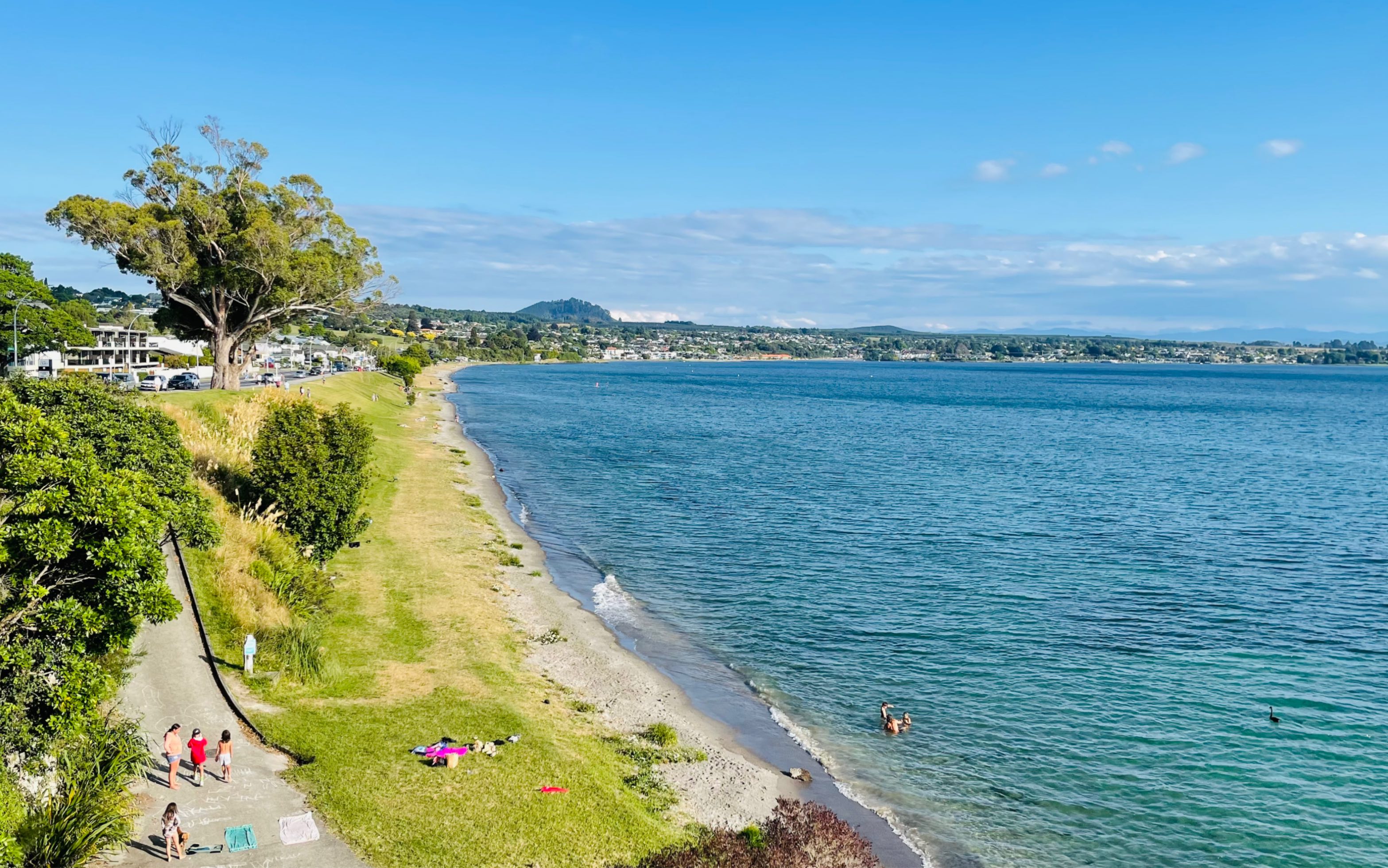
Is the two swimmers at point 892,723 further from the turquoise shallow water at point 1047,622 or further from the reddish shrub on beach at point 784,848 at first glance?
the reddish shrub on beach at point 784,848

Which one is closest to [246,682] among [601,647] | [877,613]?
[601,647]

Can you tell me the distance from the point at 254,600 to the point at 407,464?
40.0 metres

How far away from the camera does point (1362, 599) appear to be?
134 ft

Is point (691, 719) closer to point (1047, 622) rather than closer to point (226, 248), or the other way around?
point (1047, 622)

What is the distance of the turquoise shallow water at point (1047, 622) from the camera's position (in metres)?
23.4

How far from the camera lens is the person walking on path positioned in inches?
771

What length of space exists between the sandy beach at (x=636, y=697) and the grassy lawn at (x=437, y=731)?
945mm

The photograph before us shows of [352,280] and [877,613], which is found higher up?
[352,280]

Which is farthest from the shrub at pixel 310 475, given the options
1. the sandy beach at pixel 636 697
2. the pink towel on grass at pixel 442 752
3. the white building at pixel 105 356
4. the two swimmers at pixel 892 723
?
the white building at pixel 105 356

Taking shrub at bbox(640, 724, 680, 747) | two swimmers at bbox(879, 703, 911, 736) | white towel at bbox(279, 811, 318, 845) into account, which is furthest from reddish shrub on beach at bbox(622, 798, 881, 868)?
two swimmers at bbox(879, 703, 911, 736)

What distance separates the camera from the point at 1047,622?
1459 inches

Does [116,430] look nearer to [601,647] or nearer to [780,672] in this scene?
[601,647]

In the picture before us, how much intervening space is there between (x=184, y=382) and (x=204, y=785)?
6308cm

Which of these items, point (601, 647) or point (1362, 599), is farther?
point (1362, 599)
